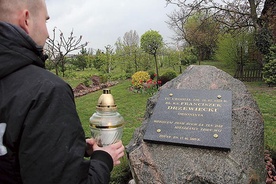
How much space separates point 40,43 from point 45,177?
1.92 feet

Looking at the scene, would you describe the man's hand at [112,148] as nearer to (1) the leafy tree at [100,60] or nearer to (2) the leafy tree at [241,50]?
(2) the leafy tree at [241,50]

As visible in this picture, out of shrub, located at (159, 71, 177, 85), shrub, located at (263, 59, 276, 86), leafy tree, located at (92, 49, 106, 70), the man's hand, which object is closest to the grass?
shrub, located at (263, 59, 276, 86)

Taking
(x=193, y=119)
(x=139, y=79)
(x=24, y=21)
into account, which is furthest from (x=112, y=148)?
(x=139, y=79)

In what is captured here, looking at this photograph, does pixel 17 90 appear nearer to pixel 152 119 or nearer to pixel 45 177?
pixel 45 177

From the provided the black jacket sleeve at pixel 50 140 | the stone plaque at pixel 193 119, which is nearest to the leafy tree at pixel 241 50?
the stone plaque at pixel 193 119

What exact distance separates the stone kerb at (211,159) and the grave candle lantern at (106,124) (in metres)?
1.51

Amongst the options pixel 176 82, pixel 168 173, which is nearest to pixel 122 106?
pixel 176 82

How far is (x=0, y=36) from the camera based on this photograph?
3.59 feet

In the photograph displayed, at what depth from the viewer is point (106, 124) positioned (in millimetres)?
1332

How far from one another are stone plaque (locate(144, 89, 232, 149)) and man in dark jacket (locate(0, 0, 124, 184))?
183 centimetres

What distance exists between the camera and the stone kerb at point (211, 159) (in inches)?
104

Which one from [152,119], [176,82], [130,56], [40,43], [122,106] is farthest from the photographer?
[130,56]

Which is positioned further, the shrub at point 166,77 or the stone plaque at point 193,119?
the shrub at point 166,77

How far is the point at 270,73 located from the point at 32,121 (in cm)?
1573
